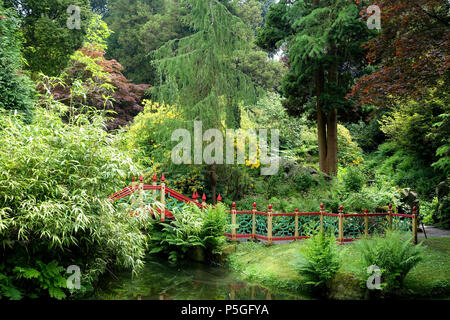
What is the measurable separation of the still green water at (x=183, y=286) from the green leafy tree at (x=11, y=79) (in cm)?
460

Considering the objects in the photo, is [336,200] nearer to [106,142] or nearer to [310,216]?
[310,216]

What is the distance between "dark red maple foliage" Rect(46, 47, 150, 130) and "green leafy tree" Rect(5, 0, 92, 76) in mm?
3392

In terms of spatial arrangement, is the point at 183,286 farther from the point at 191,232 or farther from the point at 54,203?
the point at 54,203

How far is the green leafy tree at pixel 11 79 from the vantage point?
948cm

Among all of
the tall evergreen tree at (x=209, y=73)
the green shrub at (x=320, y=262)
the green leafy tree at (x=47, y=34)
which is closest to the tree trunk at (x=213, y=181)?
the tall evergreen tree at (x=209, y=73)

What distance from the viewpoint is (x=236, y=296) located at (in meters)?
7.45

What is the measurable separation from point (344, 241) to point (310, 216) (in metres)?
1.08

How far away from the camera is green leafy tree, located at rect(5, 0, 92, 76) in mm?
12531

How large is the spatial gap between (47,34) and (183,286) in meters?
8.88

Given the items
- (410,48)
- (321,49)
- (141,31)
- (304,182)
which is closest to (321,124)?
(304,182)

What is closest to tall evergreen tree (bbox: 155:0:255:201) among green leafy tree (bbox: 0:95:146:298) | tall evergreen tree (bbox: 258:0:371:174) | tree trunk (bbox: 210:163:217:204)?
tree trunk (bbox: 210:163:217:204)

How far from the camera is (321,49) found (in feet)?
36.8

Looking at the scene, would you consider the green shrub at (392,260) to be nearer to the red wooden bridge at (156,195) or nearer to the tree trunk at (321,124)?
the red wooden bridge at (156,195)
